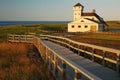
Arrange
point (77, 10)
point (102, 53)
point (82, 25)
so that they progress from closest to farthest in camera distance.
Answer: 1. point (102, 53)
2. point (82, 25)
3. point (77, 10)

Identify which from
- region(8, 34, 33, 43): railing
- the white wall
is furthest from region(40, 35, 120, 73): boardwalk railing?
the white wall

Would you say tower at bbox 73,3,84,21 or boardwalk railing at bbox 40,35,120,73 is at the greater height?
tower at bbox 73,3,84,21

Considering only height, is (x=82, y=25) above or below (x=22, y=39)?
above

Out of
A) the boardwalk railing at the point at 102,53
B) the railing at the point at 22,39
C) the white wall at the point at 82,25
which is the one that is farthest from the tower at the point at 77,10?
the boardwalk railing at the point at 102,53

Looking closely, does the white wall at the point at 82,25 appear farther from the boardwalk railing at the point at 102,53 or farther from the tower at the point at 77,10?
the boardwalk railing at the point at 102,53

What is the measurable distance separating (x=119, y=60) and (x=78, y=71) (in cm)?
464

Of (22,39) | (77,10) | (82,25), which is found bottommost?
(22,39)

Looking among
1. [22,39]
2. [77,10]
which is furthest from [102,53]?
[77,10]

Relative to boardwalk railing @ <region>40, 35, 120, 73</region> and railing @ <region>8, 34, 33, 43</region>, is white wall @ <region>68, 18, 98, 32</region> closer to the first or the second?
railing @ <region>8, 34, 33, 43</region>

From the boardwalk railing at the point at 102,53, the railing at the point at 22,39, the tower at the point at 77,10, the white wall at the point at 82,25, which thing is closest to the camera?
the boardwalk railing at the point at 102,53

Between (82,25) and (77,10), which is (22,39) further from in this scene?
(77,10)

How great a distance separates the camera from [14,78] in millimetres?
12430

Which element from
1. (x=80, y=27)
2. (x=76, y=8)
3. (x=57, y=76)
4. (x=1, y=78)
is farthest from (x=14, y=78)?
(x=76, y=8)

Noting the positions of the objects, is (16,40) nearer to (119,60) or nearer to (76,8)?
(119,60)
